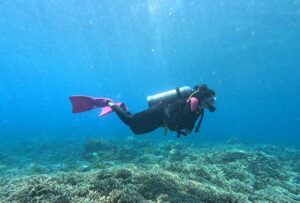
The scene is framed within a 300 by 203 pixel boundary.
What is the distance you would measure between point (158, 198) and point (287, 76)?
86336 millimetres

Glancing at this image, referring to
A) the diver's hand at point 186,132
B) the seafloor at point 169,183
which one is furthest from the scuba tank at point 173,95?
the seafloor at point 169,183

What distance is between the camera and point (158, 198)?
6336 millimetres

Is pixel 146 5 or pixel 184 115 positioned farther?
pixel 146 5

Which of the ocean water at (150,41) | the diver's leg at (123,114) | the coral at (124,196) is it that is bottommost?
the coral at (124,196)

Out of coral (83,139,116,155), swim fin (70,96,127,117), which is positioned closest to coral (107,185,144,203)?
swim fin (70,96,127,117)

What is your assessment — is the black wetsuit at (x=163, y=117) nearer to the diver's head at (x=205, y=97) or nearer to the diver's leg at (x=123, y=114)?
the diver's leg at (x=123, y=114)

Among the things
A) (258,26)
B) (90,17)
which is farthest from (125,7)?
(258,26)

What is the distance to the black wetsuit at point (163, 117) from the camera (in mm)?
6762

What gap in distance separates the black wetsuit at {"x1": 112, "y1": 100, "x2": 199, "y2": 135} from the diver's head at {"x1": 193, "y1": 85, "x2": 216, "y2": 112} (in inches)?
13.4

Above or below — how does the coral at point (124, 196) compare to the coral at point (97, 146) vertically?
below

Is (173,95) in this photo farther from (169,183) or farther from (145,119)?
(169,183)

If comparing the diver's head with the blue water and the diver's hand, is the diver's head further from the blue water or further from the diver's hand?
the blue water

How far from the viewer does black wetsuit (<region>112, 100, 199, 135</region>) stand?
6.76m

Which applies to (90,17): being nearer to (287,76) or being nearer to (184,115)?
(184,115)
